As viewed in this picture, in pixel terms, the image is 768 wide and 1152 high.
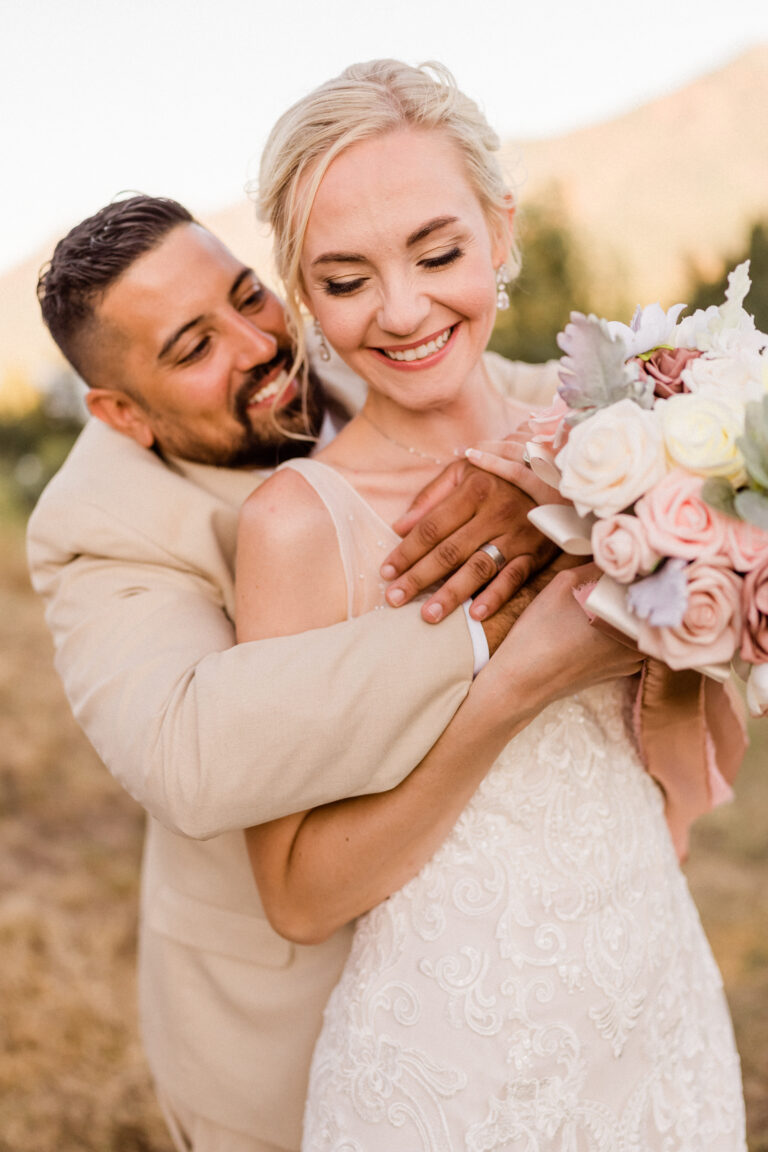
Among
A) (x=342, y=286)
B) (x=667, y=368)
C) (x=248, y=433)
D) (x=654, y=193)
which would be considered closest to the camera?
(x=667, y=368)

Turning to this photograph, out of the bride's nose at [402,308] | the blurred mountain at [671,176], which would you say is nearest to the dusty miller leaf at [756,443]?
the bride's nose at [402,308]

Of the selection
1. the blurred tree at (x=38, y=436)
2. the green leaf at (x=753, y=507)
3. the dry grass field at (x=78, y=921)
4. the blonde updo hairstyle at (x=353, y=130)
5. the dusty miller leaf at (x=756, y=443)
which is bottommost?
the dry grass field at (x=78, y=921)

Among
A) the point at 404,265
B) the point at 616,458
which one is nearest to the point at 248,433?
the point at 404,265

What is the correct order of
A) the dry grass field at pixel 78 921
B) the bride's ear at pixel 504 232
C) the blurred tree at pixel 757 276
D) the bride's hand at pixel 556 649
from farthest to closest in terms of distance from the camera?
the blurred tree at pixel 757 276 → the dry grass field at pixel 78 921 → the bride's ear at pixel 504 232 → the bride's hand at pixel 556 649

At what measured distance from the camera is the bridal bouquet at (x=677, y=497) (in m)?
1.32

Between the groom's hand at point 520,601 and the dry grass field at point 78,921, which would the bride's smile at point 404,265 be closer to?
the groom's hand at point 520,601

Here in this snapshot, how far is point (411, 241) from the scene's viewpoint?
75.6 inches

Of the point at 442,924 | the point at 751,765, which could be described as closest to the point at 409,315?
the point at 442,924

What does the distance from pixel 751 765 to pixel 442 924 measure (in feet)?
17.5

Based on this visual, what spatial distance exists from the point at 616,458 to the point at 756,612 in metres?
0.28

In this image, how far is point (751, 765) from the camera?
6613 mm

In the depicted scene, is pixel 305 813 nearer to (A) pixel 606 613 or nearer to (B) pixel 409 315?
(A) pixel 606 613

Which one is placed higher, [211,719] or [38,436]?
[211,719]

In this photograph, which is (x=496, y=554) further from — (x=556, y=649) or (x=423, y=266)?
(x=423, y=266)
